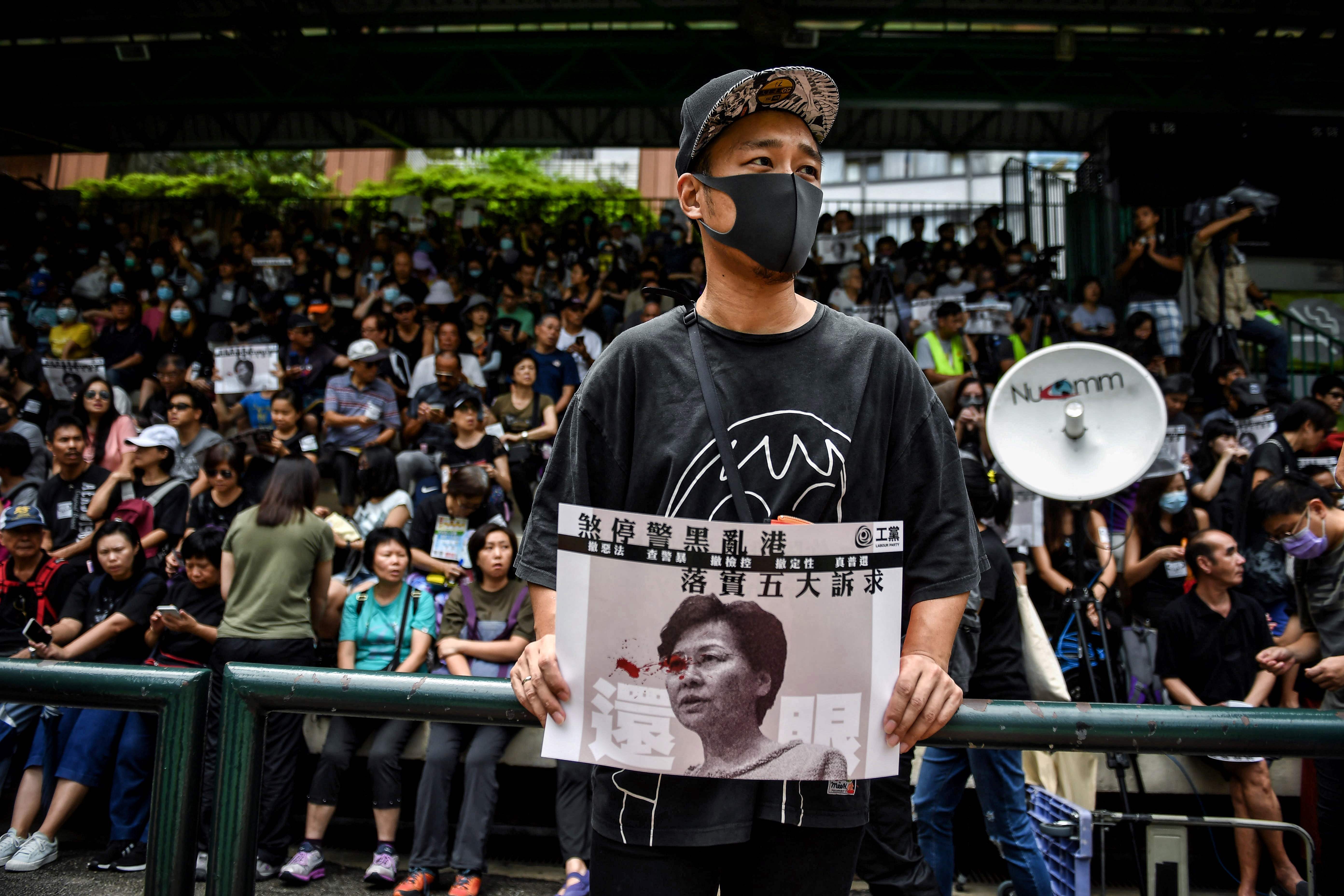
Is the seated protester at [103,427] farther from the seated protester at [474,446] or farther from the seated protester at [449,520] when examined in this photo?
the seated protester at [449,520]

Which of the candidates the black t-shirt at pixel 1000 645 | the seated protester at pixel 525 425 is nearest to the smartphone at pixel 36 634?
the seated protester at pixel 525 425

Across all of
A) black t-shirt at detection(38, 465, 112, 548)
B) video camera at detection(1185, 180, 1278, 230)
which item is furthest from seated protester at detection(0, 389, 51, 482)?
video camera at detection(1185, 180, 1278, 230)

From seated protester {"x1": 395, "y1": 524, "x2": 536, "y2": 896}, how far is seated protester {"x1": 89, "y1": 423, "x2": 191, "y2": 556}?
248 cm

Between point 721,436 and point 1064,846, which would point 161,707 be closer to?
point 721,436

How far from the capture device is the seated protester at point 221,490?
6.36 m

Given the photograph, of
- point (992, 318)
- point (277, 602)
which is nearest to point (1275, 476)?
point (992, 318)

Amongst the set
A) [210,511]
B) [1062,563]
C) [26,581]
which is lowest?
[26,581]

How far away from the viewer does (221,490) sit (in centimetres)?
641

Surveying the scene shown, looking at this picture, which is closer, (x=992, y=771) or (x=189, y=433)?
(x=992, y=771)

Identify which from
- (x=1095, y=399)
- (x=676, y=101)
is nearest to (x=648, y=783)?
(x=1095, y=399)

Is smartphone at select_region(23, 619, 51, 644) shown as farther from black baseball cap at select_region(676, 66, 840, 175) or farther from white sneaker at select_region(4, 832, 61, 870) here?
black baseball cap at select_region(676, 66, 840, 175)

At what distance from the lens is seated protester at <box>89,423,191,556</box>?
655 centimetres

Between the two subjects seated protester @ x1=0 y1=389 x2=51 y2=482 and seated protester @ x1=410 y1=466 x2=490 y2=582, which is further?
seated protester @ x1=0 y1=389 x2=51 y2=482

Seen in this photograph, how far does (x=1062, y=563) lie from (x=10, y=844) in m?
5.69
